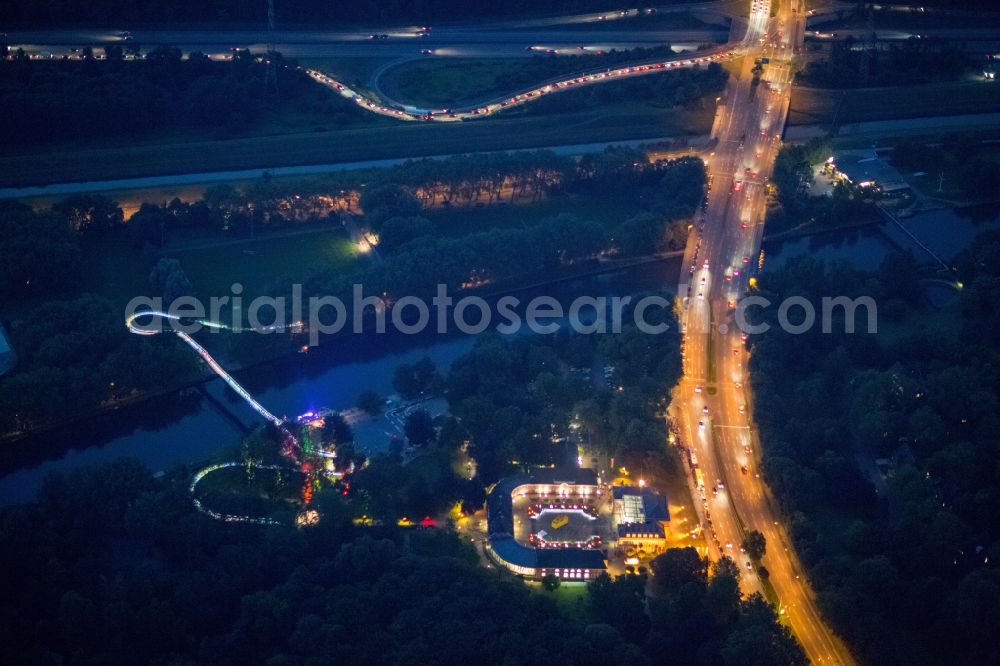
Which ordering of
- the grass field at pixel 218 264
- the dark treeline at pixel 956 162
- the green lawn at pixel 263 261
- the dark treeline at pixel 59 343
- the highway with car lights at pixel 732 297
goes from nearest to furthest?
1. the highway with car lights at pixel 732 297
2. the dark treeline at pixel 59 343
3. the grass field at pixel 218 264
4. the green lawn at pixel 263 261
5. the dark treeline at pixel 956 162

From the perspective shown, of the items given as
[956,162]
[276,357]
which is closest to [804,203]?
[956,162]

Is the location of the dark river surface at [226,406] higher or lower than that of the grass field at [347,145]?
lower

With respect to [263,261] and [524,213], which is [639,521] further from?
[524,213]

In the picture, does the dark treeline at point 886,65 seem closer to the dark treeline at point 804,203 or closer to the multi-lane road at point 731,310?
the multi-lane road at point 731,310

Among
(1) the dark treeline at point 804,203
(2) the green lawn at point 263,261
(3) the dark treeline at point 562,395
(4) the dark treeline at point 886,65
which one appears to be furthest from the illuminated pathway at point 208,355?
(4) the dark treeline at point 886,65

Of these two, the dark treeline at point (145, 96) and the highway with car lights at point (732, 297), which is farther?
the dark treeline at point (145, 96)
